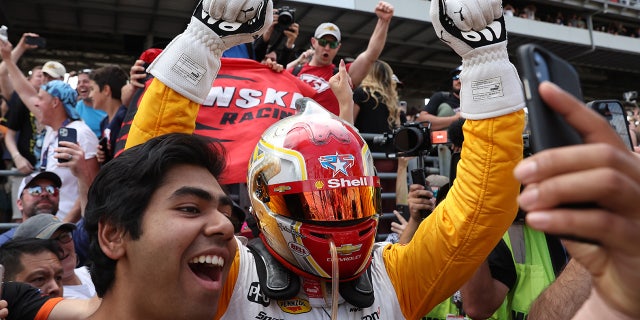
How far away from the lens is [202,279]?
66.2 inches

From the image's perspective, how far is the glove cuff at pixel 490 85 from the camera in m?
1.94

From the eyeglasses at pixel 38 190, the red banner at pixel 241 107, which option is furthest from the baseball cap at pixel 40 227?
the red banner at pixel 241 107

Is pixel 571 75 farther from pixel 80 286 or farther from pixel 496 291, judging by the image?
pixel 80 286

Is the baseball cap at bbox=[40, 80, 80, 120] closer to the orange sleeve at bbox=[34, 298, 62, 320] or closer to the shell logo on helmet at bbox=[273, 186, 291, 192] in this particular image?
the orange sleeve at bbox=[34, 298, 62, 320]

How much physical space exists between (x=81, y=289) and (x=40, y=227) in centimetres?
43

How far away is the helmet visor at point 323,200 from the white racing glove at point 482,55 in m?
0.49

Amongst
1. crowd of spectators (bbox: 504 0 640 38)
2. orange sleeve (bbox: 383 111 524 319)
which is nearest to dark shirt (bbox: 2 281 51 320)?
orange sleeve (bbox: 383 111 524 319)

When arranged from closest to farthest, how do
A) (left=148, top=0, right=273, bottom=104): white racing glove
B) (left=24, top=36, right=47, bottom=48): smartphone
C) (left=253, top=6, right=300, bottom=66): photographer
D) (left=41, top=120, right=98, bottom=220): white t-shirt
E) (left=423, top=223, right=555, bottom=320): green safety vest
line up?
(left=148, top=0, right=273, bottom=104): white racing glove < (left=423, top=223, right=555, bottom=320): green safety vest < (left=41, top=120, right=98, bottom=220): white t-shirt < (left=253, top=6, right=300, bottom=66): photographer < (left=24, top=36, right=47, bottom=48): smartphone

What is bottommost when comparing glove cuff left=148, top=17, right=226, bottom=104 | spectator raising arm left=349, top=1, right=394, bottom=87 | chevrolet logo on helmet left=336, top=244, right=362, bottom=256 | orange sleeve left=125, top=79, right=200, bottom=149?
chevrolet logo on helmet left=336, top=244, right=362, bottom=256

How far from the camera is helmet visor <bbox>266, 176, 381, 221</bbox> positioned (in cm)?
190

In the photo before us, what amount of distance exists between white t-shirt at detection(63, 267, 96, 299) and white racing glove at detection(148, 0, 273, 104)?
1.47m

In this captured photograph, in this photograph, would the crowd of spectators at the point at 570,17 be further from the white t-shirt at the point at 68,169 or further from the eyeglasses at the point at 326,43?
the white t-shirt at the point at 68,169

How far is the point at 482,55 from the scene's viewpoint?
1985 mm

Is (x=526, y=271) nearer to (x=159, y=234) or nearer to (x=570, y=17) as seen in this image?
(x=159, y=234)
